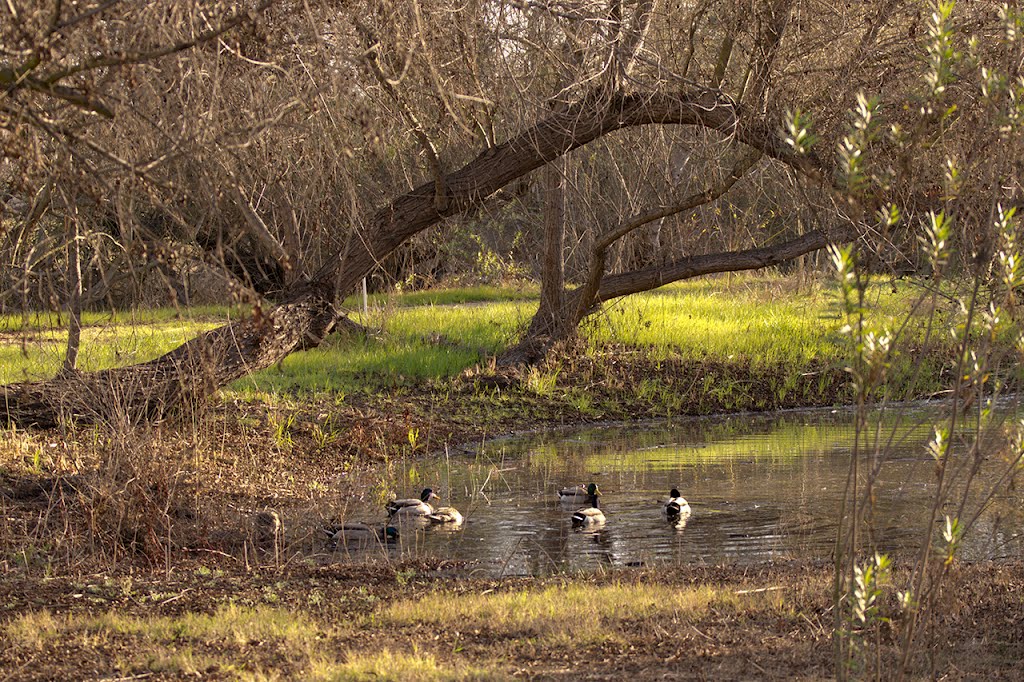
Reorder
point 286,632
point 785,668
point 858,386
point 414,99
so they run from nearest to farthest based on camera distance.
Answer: point 858,386
point 785,668
point 286,632
point 414,99

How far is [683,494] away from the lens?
42.5 feet

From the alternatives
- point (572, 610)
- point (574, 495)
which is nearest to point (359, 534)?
point (574, 495)

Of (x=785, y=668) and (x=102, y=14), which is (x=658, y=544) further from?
(x=102, y=14)

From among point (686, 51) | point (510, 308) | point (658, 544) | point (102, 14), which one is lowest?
point (658, 544)

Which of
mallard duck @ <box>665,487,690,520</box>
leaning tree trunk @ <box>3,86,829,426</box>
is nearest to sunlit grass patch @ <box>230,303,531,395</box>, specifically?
leaning tree trunk @ <box>3,86,829,426</box>

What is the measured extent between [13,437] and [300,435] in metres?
3.57

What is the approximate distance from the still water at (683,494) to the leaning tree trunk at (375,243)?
2.17 metres

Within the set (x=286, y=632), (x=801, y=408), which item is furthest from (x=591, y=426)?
(x=286, y=632)

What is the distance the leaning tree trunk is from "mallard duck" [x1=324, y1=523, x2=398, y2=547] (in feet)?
7.76

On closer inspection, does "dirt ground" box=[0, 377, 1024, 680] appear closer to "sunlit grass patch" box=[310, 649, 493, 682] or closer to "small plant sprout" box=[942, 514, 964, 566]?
"sunlit grass patch" box=[310, 649, 493, 682]

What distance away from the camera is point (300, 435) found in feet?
51.0

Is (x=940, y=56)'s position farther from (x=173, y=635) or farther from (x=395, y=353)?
(x=395, y=353)

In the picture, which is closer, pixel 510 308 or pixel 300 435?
pixel 300 435

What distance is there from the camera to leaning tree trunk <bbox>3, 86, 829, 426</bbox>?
12.8m
